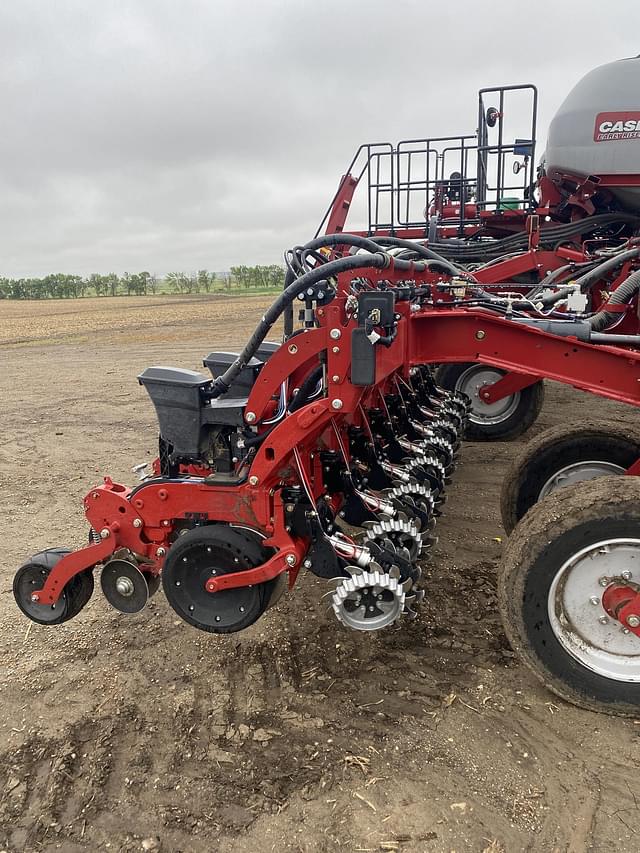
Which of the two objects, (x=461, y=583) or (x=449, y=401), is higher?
(x=449, y=401)

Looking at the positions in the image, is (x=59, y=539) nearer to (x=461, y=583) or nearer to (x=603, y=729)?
(x=461, y=583)

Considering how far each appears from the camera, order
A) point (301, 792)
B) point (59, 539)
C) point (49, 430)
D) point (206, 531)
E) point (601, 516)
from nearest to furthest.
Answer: point (301, 792), point (601, 516), point (206, 531), point (59, 539), point (49, 430)

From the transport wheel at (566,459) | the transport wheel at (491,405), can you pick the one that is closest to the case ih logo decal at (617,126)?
the transport wheel at (491,405)

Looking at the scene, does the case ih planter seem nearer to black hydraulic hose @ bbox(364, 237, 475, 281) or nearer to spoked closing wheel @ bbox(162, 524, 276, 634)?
spoked closing wheel @ bbox(162, 524, 276, 634)

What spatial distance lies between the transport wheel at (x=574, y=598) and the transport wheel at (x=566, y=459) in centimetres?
114

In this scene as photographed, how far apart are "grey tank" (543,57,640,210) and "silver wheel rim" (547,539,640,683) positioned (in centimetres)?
577

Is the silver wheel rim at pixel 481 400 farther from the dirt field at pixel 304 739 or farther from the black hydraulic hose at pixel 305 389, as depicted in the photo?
the black hydraulic hose at pixel 305 389

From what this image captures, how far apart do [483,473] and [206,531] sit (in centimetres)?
331

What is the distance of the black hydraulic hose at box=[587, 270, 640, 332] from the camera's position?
4.05 m

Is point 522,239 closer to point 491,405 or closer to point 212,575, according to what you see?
point 491,405

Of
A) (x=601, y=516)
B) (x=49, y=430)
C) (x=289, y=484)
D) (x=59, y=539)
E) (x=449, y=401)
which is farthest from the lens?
(x=49, y=430)

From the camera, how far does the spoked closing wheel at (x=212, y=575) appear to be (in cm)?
273

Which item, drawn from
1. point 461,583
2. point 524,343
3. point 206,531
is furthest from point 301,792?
point 524,343

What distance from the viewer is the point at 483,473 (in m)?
5.44
